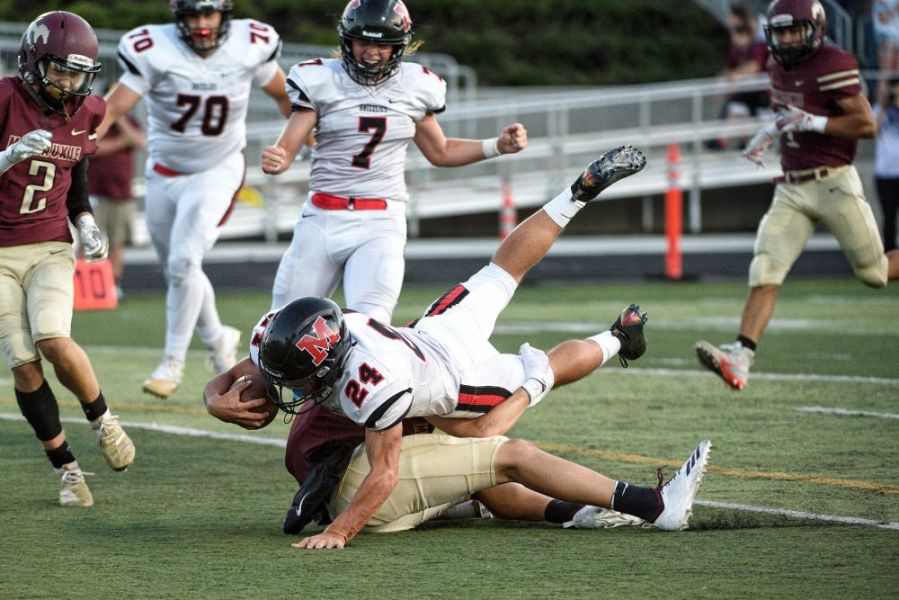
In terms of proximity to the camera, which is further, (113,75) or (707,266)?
(113,75)

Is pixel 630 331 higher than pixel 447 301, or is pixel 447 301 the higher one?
pixel 447 301

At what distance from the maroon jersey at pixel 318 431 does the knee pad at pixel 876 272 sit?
356cm

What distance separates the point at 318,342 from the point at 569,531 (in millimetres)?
1166

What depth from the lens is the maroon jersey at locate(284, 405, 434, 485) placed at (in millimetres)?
5266

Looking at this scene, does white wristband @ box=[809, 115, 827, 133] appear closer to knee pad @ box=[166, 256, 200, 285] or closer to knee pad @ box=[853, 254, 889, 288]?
knee pad @ box=[853, 254, 889, 288]

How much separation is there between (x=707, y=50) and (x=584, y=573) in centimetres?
2108

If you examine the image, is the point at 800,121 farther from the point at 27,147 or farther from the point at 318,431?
the point at 27,147

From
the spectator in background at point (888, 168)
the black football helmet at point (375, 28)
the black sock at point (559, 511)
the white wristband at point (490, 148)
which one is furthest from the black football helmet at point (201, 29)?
the spectator in background at point (888, 168)

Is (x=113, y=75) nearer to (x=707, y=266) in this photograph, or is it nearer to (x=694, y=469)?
(x=707, y=266)

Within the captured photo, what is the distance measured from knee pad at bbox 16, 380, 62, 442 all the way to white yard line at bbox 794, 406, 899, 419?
3727mm

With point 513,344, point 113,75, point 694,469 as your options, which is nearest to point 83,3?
point 113,75

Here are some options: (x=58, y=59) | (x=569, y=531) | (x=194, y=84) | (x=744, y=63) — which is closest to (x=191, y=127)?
(x=194, y=84)

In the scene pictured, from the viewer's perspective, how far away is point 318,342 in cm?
471

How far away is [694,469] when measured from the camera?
5078mm
